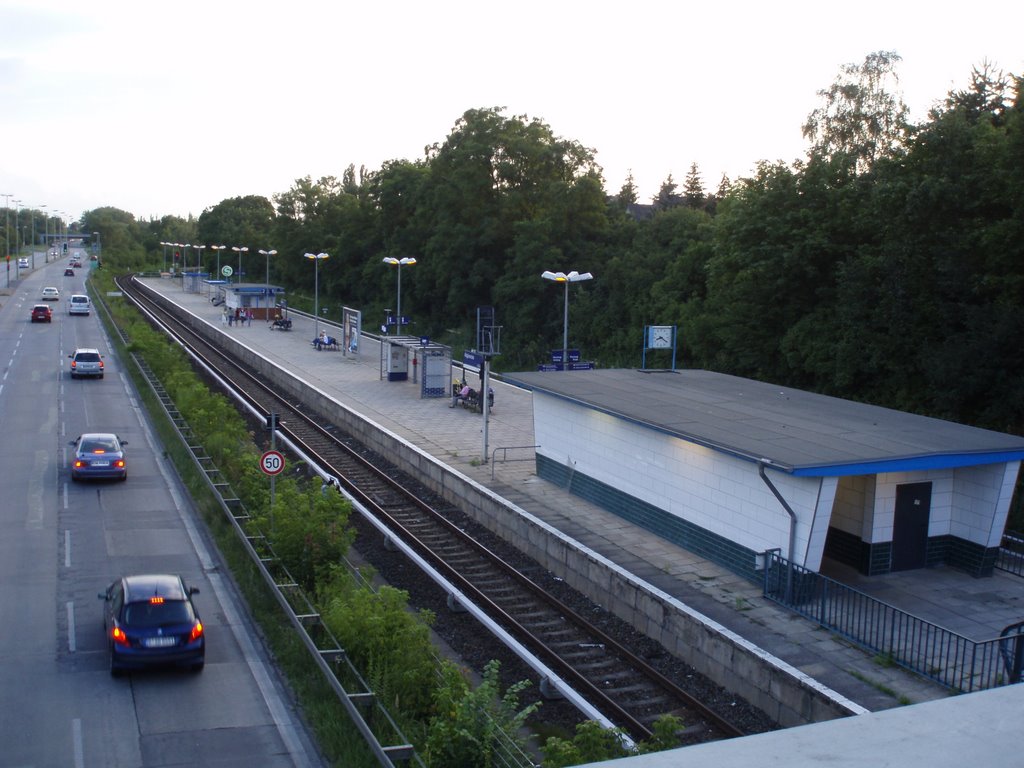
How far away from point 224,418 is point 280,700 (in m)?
14.7

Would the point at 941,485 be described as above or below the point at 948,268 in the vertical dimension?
below

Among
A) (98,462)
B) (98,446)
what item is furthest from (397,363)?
(98,462)

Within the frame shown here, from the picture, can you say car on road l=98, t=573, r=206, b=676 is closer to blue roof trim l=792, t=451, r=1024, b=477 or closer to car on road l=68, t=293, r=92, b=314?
blue roof trim l=792, t=451, r=1024, b=477

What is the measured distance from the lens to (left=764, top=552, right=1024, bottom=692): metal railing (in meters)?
11.0

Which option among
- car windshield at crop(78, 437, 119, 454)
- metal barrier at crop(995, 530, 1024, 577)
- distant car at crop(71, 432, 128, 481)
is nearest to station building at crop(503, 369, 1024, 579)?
metal barrier at crop(995, 530, 1024, 577)

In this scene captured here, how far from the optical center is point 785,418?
682 inches

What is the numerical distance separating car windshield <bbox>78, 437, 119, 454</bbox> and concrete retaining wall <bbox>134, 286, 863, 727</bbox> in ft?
23.0

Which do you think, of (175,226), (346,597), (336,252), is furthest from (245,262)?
(346,597)

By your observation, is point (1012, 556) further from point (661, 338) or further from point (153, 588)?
point (153, 588)

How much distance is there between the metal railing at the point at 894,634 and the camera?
432 inches

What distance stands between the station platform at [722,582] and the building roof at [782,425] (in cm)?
202

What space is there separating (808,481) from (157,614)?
30.0ft

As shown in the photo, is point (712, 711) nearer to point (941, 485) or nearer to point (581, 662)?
point (581, 662)

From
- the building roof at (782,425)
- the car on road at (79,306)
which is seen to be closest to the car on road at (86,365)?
the building roof at (782,425)
